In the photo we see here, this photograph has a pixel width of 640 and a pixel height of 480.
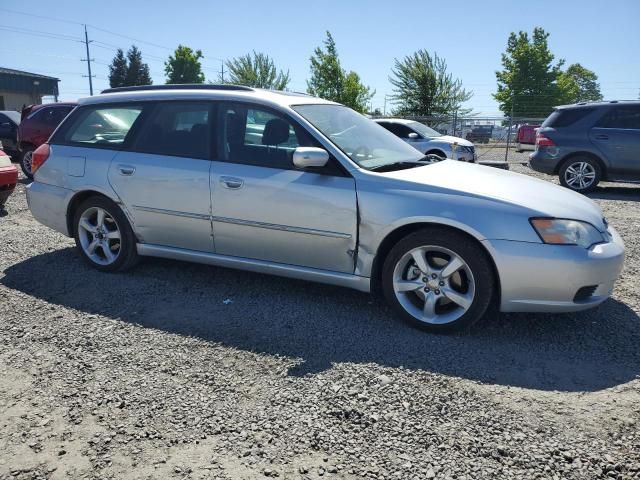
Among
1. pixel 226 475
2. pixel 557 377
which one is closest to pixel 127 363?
pixel 226 475

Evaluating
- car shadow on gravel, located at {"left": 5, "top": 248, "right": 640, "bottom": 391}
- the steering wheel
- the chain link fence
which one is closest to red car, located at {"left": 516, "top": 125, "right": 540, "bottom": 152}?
the chain link fence

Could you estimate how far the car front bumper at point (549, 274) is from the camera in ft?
10.9

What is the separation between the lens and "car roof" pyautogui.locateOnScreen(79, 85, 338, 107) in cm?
428

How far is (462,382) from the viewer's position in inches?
118

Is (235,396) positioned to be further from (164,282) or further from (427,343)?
(164,282)

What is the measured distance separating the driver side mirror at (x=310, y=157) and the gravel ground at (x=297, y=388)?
3.80 ft

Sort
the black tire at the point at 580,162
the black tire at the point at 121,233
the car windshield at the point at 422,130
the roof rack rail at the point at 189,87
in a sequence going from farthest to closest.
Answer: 1. the car windshield at the point at 422,130
2. the black tire at the point at 580,162
3. the black tire at the point at 121,233
4. the roof rack rail at the point at 189,87

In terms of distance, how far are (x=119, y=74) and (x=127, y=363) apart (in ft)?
238

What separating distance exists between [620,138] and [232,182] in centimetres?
873

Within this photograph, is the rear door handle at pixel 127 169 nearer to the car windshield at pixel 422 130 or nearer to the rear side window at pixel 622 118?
the rear side window at pixel 622 118

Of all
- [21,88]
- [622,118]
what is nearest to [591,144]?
[622,118]

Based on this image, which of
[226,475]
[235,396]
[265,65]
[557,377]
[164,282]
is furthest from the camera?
[265,65]

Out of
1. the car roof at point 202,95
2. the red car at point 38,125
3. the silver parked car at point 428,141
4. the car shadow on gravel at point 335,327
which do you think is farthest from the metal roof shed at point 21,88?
the car shadow on gravel at point 335,327

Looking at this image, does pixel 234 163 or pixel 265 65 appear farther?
pixel 265 65
